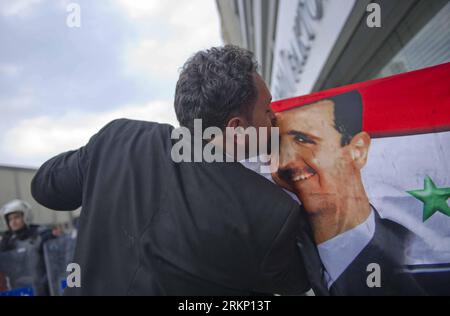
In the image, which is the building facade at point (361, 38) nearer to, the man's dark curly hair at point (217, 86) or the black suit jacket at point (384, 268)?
the man's dark curly hair at point (217, 86)

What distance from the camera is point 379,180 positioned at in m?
1.31

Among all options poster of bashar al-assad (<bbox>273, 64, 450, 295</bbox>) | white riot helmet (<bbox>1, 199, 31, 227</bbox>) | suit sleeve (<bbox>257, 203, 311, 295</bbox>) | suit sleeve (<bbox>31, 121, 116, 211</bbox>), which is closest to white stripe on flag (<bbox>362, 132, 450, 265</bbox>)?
poster of bashar al-assad (<bbox>273, 64, 450, 295</bbox>)

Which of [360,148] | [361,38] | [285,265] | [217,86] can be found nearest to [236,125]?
[217,86]

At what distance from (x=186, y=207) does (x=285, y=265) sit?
0.35 meters

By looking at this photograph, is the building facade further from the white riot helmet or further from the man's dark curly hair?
the white riot helmet

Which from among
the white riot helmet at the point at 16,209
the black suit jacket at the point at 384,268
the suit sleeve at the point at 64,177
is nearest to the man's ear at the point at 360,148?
the black suit jacket at the point at 384,268

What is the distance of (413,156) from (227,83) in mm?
787

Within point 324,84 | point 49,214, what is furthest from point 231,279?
point 49,214

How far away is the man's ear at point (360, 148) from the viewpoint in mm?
1354

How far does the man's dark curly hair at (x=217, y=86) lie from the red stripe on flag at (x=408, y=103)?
610 mm

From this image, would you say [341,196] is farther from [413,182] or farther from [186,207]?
[186,207]

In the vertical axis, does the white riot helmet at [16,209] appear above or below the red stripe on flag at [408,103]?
below

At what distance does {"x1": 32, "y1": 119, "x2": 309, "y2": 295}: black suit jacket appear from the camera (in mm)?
918

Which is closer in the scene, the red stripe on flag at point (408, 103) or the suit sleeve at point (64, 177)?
the suit sleeve at point (64, 177)
